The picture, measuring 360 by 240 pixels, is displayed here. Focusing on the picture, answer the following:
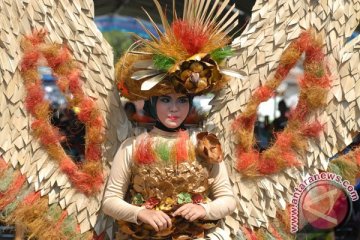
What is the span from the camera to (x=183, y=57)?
2514 mm

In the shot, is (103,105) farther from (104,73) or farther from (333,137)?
(333,137)

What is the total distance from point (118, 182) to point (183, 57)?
0.55 m

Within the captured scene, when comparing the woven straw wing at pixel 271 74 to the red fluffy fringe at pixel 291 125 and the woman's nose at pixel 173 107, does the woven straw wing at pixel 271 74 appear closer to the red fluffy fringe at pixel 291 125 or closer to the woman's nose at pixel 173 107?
the red fluffy fringe at pixel 291 125

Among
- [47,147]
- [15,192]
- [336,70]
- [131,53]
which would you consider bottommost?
[15,192]

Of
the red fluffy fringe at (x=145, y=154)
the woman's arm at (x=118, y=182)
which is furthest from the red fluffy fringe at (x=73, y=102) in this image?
the red fluffy fringe at (x=145, y=154)

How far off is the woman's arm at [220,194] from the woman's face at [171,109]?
244 millimetres

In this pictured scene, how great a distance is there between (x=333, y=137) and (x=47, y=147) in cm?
118

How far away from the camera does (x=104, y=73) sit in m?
2.76

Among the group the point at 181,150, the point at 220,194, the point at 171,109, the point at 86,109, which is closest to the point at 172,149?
the point at 181,150

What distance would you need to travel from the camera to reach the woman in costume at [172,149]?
2.51 metres

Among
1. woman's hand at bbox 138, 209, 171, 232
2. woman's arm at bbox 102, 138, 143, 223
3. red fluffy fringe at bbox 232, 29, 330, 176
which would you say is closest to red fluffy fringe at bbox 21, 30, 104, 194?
woman's arm at bbox 102, 138, 143, 223

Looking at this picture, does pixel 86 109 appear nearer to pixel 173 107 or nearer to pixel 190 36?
pixel 173 107

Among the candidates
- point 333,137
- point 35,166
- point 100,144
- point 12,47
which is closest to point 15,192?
point 35,166

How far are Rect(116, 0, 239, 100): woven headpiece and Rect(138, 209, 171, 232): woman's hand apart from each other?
1.49 feet
